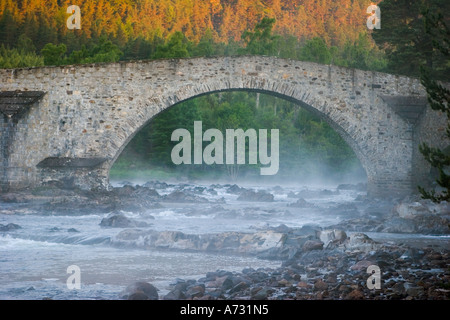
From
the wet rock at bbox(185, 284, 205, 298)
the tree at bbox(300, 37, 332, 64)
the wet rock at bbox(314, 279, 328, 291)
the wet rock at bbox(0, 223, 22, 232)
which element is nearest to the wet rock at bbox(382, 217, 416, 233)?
the wet rock at bbox(314, 279, 328, 291)

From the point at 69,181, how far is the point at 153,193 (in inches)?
210

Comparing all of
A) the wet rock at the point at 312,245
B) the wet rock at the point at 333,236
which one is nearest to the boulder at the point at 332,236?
the wet rock at the point at 333,236

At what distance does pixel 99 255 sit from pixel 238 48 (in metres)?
39.2

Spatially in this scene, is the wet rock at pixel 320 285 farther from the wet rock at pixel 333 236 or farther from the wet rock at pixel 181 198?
the wet rock at pixel 181 198

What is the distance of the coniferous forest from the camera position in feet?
84.0

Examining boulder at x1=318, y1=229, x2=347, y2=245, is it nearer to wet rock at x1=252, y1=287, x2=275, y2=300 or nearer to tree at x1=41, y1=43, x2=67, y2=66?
wet rock at x1=252, y1=287, x2=275, y2=300

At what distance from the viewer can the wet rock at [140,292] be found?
765 cm

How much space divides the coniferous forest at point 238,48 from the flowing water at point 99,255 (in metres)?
5.29

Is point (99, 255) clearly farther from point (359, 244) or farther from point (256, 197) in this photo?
point (256, 197)

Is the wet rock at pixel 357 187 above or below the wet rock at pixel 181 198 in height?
above

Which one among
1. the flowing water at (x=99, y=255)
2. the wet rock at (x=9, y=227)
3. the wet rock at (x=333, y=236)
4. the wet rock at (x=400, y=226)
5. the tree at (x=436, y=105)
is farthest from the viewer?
the wet rock at (x=400, y=226)

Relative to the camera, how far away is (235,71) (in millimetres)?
19047

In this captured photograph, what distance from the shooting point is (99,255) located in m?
11.2
